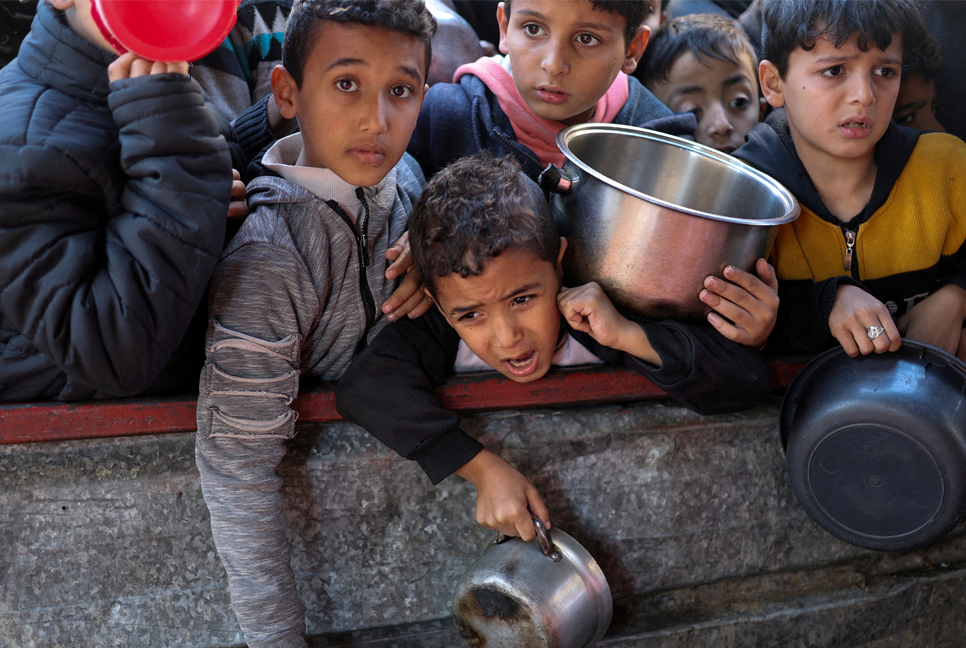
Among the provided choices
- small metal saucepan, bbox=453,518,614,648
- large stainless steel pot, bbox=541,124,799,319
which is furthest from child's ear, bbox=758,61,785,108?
small metal saucepan, bbox=453,518,614,648

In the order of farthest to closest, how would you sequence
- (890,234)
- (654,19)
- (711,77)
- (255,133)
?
(654,19)
(711,77)
(255,133)
(890,234)

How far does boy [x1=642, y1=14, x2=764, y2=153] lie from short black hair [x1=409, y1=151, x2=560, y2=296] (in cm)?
121

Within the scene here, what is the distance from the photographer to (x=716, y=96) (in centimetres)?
275

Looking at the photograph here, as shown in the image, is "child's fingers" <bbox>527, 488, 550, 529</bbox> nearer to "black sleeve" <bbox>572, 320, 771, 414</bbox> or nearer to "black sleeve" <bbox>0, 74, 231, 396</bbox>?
"black sleeve" <bbox>572, 320, 771, 414</bbox>

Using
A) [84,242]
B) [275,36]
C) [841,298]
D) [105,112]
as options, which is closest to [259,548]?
[84,242]

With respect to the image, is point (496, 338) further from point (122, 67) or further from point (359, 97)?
point (122, 67)

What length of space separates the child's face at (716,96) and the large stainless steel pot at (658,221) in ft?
2.44

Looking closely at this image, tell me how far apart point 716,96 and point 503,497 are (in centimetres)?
184

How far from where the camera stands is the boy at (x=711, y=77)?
106 inches

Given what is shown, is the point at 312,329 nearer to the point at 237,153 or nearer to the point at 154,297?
the point at 154,297

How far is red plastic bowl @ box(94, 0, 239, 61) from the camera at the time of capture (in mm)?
1243

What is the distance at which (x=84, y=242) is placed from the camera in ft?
4.62

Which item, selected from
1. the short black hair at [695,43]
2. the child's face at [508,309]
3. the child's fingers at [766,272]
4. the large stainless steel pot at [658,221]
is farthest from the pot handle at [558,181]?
the short black hair at [695,43]

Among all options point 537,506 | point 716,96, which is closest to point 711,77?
point 716,96
